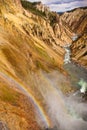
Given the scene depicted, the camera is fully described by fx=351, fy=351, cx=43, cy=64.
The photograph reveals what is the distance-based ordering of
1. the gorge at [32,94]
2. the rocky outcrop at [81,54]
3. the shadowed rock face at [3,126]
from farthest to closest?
the rocky outcrop at [81,54], the gorge at [32,94], the shadowed rock face at [3,126]

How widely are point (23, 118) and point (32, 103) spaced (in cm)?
735

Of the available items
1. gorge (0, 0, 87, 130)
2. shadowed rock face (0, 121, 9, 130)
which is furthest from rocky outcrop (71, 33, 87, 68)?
shadowed rock face (0, 121, 9, 130)

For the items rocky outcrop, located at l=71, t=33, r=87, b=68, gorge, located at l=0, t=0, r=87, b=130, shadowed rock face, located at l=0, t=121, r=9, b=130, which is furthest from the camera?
rocky outcrop, located at l=71, t=33, r=87, b=68

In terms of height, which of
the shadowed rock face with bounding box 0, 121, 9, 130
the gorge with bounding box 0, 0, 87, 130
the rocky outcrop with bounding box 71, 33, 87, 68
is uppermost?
the rocky outcrop with bounding box 71, 33, 87, 68

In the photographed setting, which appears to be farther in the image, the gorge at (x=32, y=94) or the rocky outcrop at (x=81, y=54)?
the rocky outcrop at (x=81, y=54)

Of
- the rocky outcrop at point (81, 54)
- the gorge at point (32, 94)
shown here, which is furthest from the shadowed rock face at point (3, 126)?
the rocky outcrop at point (81, 54)

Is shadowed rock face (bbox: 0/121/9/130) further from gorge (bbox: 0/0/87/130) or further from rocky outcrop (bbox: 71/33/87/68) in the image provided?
rocky outcrop (bbox: 71/33/87/68)

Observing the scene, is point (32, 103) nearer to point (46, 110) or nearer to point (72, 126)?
point (46, 110)

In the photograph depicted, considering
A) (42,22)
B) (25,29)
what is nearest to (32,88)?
(25,29)

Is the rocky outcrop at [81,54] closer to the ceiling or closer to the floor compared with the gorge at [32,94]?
closer to the ceiling

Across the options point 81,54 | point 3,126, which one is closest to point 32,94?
point 3,126

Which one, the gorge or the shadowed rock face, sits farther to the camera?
the gorge

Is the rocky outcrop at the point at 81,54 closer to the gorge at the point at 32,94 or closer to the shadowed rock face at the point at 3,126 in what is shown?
the gorge at the point at 32,94

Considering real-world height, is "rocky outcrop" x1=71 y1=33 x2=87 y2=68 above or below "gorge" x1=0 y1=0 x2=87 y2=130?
above
